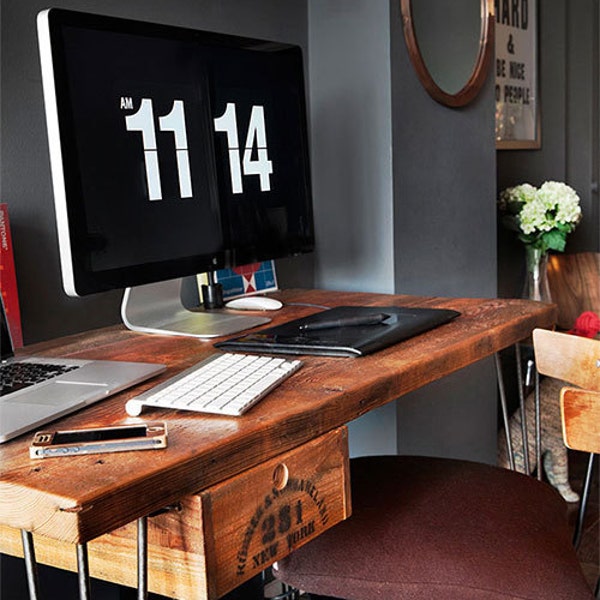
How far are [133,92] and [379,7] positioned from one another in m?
0.88

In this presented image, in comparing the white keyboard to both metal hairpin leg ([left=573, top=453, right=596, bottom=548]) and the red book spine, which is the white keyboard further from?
metal hairpin leg ([left=573, top=453, right=596, bottom=548])

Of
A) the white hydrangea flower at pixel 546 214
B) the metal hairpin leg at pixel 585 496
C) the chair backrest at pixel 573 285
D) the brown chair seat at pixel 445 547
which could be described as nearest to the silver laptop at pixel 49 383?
the brown chair seat at pixel 445 547

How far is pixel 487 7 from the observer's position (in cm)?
243

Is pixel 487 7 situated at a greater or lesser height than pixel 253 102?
greater

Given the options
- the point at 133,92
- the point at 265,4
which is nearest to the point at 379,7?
the point at 265,4

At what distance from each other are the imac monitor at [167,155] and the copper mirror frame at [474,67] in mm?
438

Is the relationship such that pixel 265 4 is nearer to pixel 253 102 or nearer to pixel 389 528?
pixel 253 102

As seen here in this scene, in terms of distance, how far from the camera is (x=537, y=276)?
9.59 ft

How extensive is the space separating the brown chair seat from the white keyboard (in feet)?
0.90

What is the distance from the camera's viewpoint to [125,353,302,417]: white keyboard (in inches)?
38.4

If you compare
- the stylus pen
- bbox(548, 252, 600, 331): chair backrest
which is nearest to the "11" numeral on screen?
the stylus pen

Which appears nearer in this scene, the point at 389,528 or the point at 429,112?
the point at 389,528

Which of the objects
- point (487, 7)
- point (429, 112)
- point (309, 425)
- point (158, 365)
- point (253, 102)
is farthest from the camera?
point (487, 7)

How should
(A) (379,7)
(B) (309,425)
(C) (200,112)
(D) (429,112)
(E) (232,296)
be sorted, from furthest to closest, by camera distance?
(D) (429,112)
(A) (379,7)
(E) (232,296)
(C) (200,112)
(B) (309,425)
